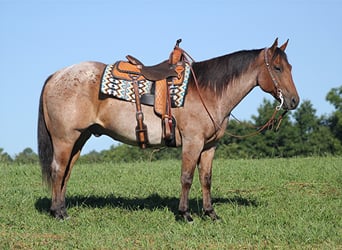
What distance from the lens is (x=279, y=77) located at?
7.22m

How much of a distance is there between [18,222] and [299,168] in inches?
286

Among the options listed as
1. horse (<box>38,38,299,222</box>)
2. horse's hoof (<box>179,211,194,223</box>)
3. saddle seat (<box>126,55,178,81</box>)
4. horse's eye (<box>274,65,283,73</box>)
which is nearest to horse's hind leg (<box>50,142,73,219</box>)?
horse (<box>38,38,299,222</box>)

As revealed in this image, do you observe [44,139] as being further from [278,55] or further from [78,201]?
[278,55]

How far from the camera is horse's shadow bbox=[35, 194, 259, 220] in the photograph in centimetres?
830

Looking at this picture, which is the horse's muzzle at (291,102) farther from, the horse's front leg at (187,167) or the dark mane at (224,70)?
the horse's front leg at (187,167)

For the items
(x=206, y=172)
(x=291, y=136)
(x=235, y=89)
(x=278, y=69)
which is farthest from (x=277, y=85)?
(x=291, y=136)

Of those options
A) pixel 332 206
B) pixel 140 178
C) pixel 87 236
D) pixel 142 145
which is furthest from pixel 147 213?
pixel 140 178

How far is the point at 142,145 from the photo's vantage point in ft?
A: 24.6

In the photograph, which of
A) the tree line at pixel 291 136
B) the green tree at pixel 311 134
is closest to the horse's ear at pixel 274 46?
the tree line at pixel 291 136

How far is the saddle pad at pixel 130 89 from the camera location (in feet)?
23.9

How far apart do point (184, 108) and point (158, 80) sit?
553 millimetres

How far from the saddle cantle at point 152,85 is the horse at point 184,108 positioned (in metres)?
0.10

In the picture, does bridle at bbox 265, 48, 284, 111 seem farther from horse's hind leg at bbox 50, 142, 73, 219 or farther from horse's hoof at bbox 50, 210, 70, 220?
horse's hoof at bbox 50, 210, 70, 220

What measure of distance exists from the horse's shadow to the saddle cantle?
1385 mm
